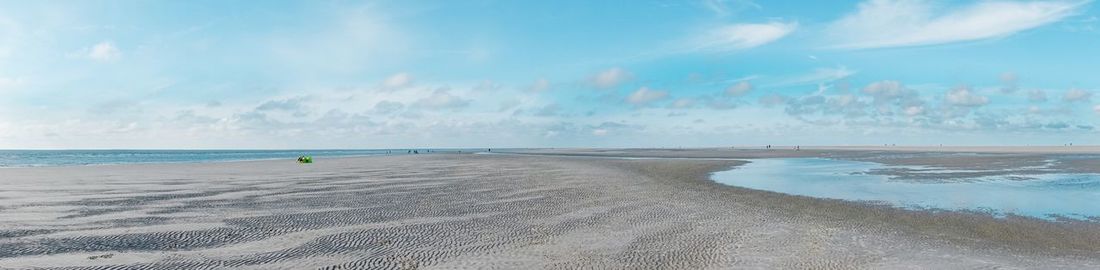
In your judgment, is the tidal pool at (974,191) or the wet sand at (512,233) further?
the tidal pool at (974,191)

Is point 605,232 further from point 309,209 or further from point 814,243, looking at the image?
point 309,209

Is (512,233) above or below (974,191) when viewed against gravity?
below

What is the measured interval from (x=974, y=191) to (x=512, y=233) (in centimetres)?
2231

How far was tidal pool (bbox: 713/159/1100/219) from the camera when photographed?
21.2 metres

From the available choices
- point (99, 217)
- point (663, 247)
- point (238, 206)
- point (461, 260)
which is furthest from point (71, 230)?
point (663, 247)

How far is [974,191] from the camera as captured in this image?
27.4 metres

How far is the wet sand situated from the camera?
12.6 meters

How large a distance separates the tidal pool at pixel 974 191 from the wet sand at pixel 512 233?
2560 mm

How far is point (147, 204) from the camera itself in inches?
868

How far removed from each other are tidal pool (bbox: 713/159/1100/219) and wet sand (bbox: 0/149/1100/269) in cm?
256

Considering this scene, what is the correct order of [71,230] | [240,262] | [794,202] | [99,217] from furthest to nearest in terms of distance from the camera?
[794,202] → [99,217] → [71,230] → [240,262]

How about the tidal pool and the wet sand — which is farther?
the tidal pool

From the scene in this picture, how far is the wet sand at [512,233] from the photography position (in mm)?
12594

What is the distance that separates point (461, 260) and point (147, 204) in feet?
50.3
